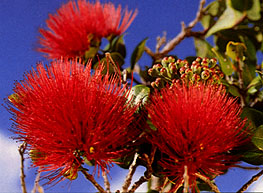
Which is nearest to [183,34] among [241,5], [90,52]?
[241,5]

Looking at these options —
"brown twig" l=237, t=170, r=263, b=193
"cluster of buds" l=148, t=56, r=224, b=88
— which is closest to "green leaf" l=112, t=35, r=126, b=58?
"cluster of buds" l=148, t=56, r=224, b=88

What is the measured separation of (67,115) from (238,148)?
1.34ft

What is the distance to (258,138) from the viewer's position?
Answer: 0.87 m

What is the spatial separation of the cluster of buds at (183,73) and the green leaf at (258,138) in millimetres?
147

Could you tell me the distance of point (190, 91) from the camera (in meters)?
0.83

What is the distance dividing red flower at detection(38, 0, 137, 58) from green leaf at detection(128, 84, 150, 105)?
1.84 ft

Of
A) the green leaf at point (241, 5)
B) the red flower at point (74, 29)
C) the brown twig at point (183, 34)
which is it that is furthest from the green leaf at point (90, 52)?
the green leaf at point (241, 5)

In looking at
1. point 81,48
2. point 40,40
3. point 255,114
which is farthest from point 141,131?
point 40,40

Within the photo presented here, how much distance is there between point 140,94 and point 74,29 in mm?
610

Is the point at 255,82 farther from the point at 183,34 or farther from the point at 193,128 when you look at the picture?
the point at 183,34

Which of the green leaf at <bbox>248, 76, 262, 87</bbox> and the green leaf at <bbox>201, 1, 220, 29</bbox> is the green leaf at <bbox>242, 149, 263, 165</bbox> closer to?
the green leaf at <bbox>248, 76, 262, 87</bbox>

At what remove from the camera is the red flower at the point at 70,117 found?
2.64ft

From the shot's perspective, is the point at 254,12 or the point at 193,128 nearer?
the point at 193,128

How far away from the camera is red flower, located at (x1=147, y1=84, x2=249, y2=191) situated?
2.61ft
